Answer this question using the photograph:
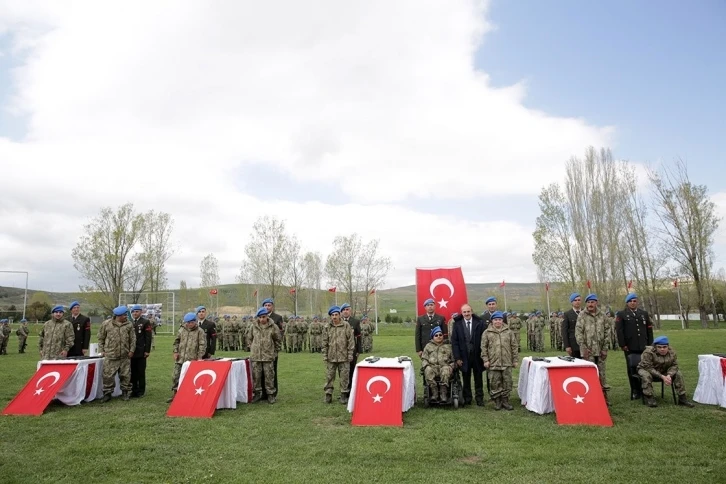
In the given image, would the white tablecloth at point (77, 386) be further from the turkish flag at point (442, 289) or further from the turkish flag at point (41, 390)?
the turkish flag at point (442, 289)

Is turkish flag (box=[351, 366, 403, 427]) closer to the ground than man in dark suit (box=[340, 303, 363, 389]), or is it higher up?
closer to the ground

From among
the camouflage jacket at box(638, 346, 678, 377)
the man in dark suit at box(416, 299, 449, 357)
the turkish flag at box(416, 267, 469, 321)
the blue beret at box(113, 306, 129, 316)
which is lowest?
the camouflage jacket at box(638, 346, 678, 377)

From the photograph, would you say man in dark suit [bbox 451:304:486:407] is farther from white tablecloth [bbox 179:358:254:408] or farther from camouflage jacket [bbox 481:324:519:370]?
white tablecloth [bbox 179:358:254:408]

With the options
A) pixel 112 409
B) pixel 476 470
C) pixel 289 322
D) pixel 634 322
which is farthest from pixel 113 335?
pixel 289 322

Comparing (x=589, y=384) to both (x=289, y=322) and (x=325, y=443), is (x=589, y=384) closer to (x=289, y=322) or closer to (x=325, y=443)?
(x=325, y=443)

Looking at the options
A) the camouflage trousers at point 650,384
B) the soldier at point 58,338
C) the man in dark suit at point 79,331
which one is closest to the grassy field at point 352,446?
the camouflage trousers at point 650,384

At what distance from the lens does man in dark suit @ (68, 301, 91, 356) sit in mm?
10984

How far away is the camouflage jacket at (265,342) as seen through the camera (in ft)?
31.3

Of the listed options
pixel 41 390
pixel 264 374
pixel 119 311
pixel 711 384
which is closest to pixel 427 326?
pixel 264 374

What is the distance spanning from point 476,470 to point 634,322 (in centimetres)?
581

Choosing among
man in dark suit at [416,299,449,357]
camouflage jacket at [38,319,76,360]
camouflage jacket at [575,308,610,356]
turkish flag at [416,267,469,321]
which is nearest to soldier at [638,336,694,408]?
camouflage jacket at [575,308,610,356]

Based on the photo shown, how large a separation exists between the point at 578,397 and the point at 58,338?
10517mm

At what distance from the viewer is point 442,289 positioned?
973cm

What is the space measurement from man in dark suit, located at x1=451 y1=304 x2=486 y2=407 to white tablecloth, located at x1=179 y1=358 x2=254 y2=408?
4.13 m
